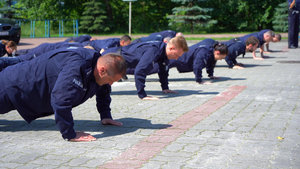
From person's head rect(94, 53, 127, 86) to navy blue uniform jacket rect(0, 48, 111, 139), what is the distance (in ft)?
0.40

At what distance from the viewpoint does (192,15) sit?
30922mm

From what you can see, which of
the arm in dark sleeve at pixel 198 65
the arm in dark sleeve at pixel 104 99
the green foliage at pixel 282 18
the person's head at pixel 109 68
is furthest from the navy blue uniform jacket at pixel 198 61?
the green foliage at pixel 282 18

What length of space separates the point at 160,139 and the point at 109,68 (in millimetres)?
977

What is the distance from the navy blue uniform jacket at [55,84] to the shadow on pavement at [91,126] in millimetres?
458

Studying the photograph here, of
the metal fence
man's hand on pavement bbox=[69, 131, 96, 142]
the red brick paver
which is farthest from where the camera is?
the metal fence

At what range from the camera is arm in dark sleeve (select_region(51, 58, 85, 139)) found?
404 cm

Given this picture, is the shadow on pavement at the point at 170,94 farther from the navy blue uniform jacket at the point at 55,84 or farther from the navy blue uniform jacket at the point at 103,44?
the navy blue uniform jacket at the point at 55,84

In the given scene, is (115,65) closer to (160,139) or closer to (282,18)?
(160,139)

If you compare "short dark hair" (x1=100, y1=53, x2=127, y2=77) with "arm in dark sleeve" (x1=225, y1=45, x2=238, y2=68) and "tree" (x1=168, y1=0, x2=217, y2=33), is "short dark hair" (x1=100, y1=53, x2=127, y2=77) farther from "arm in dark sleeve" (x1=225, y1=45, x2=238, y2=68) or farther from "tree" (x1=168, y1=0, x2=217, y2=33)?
"tree" (x1=168, y1=0, x2=217, y2=33)

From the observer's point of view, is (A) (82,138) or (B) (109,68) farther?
(A) (82,138)

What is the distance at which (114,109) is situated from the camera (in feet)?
20.7

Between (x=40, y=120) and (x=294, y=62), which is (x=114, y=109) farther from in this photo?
(x=294, y=62)

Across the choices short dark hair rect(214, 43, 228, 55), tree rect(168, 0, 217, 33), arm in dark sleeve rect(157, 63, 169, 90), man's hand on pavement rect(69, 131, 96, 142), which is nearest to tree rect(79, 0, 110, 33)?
tree rect(168, 0, 217, 33)

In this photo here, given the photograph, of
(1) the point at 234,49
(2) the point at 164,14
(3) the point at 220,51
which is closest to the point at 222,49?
(3) the point at 220,51
